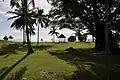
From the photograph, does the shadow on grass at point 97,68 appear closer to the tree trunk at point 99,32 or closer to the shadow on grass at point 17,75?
the shadow on grass at point 17,75

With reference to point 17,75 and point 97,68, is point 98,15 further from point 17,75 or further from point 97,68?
point 17,75

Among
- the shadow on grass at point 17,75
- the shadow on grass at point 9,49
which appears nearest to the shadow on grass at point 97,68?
the shadow on grass at point 17,75

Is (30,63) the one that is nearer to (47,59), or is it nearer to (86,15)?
(47,59)

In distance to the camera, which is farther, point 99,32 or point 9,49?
point 9,49

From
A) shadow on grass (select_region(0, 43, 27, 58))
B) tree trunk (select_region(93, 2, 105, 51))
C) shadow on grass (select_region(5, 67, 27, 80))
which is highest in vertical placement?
tree trunk (select_region(93, 2, 105, 51))

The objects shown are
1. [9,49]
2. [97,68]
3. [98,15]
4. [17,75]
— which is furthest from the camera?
[9,49]

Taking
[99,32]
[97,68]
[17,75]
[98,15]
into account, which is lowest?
[17,75]

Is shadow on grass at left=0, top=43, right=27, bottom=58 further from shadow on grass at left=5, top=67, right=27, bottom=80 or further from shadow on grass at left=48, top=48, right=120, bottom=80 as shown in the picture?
shadow on grass at left=5, top=67, right=27, bottom=80

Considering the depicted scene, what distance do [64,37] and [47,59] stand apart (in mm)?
46320

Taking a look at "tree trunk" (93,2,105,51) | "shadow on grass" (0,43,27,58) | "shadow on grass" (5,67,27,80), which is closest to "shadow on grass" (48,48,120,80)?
"shadow on grass" (5,67,27,80)

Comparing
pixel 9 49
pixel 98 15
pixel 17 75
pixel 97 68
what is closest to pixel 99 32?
pixel 98 15

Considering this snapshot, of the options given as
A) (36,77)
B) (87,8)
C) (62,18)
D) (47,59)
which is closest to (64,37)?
(62,18)

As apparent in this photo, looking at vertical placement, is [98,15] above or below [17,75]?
above

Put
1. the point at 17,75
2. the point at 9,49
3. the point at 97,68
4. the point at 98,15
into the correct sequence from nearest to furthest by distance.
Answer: the point at 17,75, the point at 97,68, the point at 98,15, the point at 9,49
